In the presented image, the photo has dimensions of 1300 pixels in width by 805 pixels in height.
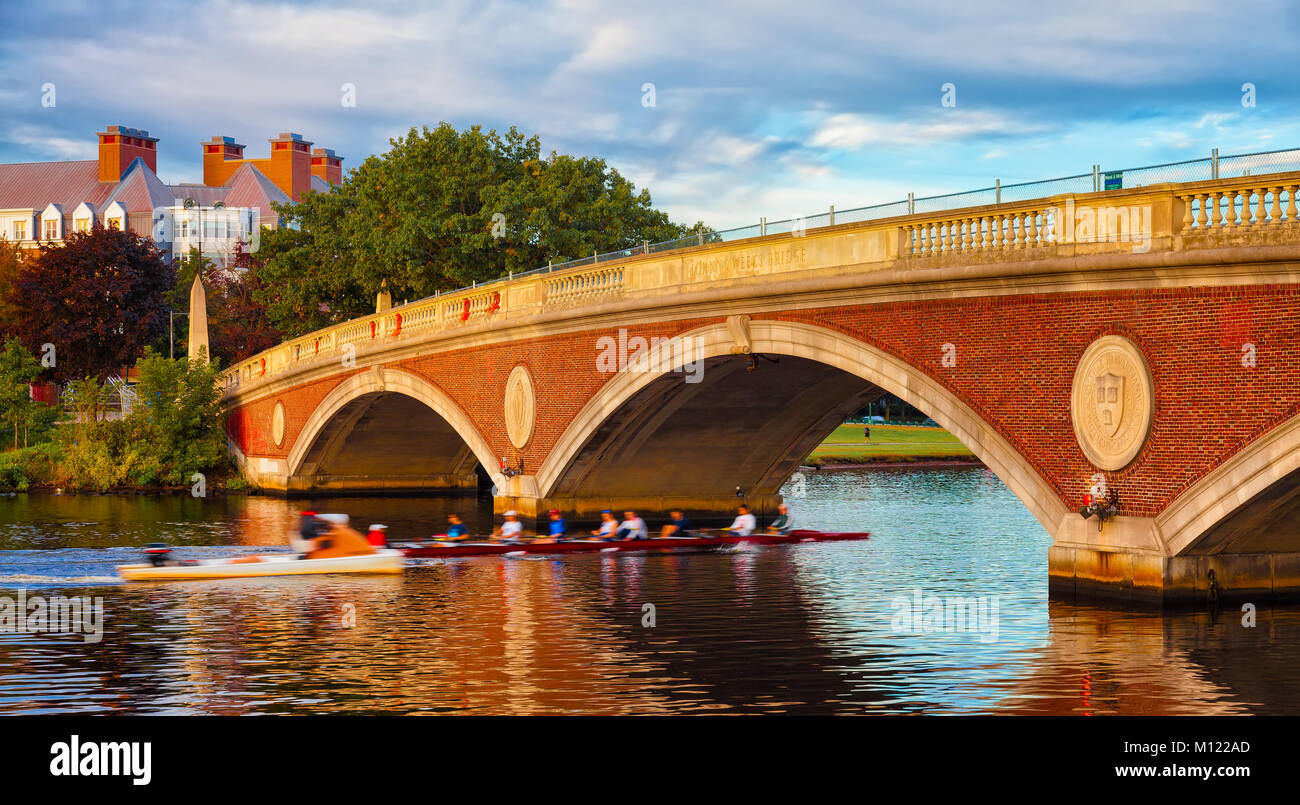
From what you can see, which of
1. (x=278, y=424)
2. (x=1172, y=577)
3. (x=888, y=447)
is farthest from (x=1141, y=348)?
(x=888, y=447)

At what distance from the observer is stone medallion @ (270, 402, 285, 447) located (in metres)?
50.1

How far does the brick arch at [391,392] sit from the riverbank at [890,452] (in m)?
24.5

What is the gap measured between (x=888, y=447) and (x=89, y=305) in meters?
40.5

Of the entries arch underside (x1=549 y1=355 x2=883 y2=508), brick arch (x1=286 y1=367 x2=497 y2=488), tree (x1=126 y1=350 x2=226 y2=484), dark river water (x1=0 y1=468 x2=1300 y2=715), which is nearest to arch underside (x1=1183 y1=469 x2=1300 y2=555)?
dark river water (x1=0 y1=468 x2=1300 y2=715)

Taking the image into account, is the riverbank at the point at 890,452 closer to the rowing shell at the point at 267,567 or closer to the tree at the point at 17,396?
the tree at the point at 17,396

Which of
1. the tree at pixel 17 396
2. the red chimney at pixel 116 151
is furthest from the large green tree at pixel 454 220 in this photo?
the red chimney at pixel 116 151

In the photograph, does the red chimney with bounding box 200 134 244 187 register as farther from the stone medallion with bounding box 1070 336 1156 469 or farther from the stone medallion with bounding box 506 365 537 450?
the stone medallion with bounding box 1070 336 1156 469

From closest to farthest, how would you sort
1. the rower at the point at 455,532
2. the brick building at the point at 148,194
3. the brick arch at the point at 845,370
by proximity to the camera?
the brick arch at the point at 845,370, the rower at the point at 455,532, the brick building at the point at 148,194

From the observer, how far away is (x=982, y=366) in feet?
73.6

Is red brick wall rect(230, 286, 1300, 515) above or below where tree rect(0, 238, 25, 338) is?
below

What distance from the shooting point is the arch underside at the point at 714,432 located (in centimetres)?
3158

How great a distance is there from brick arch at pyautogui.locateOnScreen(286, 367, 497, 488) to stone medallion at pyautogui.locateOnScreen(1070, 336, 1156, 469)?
18.6 metres
